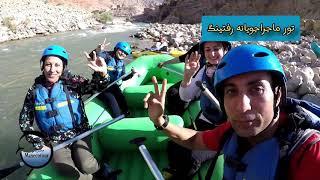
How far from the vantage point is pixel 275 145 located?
1.32m

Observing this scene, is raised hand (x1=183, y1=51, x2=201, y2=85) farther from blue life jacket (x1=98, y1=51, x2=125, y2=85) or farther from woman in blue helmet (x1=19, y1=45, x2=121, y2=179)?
blue life jacket (x1=98, y1=51, x2=125, y2=85)

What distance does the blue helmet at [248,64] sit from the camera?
1.33 meters

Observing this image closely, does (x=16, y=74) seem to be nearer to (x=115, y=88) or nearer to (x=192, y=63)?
(x=115, y=88)

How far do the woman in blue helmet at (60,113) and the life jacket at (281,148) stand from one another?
172cm

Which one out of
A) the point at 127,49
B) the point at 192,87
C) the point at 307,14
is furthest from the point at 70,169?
the point at 307,14

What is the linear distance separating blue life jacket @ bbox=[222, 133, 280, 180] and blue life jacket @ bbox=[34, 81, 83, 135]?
1849 millimetres

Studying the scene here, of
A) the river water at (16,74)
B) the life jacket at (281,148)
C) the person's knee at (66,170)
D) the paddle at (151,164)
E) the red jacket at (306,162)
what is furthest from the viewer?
the river water at (16,74)

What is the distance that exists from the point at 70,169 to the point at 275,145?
1.93 m

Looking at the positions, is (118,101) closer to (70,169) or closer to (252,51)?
(70,169)

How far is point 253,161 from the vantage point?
1394 millimetres

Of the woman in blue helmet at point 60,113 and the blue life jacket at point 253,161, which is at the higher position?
the blue life jacket at point 253,161

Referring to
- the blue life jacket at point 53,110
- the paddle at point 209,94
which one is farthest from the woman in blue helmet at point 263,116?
the blue life jacket at point 53,110

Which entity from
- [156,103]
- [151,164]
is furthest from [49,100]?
[156,103]

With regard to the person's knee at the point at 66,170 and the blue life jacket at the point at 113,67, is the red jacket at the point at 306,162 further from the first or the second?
the blue life jacket at the point at 113,67
